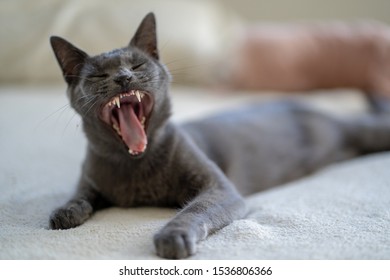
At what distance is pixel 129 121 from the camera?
1.20 m

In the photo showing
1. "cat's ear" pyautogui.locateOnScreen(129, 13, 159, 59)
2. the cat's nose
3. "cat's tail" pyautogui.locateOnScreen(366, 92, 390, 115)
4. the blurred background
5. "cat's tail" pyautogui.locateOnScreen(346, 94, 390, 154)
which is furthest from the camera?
"cat's tail" pyautogui.locateOnScreen(366, 92, 390, 115)

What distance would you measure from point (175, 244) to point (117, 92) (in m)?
0.42

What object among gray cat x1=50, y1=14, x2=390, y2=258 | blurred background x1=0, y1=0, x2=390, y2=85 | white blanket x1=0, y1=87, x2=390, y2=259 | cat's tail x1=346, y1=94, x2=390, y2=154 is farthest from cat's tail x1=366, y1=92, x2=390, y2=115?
gray cat x1=50, y1=14, x2=390, y2=258

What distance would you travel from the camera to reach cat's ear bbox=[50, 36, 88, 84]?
1.21 m

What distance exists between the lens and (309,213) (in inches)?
46.4

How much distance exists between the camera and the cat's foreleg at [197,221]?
3.02ft

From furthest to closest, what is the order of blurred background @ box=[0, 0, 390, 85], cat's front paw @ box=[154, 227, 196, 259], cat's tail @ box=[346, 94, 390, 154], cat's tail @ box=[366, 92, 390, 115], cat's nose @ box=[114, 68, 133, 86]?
cat's tail @ box=[366, 92, 390, 115] < cat's tail @ box=[346, 94, 390, 154] < blurred background @ box=[0, 0, 390, 85] < cat's nose @ box=[114, 68, 133, 86] < cat's front paw @ box=[154, 227, 196, 259]

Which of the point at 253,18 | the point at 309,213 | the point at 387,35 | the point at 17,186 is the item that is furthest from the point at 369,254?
the point at 253,18

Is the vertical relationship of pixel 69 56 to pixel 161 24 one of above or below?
below

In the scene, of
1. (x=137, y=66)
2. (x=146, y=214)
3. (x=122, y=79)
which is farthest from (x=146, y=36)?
(x=146, y=214)

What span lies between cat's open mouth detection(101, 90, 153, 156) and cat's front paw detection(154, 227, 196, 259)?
0.31 m

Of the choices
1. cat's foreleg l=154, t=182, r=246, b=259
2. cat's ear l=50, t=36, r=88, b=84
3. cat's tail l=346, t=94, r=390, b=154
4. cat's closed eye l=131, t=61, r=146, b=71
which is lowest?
cat's tail l=346, t=94, r=390, b=154

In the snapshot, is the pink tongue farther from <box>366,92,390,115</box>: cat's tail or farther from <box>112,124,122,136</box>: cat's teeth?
<box>366,92,390,115</box>: cat's tail

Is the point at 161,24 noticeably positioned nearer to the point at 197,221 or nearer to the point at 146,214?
the point at 146,214
